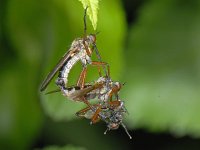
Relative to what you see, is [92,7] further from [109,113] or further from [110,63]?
[110,63]

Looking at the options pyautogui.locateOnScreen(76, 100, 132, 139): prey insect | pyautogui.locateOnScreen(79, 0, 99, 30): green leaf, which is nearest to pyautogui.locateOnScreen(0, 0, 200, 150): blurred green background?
pyautogui.locateOnScreen(76, 100, 132, 139): prey insect

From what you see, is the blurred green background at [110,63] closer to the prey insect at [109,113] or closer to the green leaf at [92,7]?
the prey insect at [109,113]

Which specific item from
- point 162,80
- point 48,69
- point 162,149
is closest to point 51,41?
point 48,69

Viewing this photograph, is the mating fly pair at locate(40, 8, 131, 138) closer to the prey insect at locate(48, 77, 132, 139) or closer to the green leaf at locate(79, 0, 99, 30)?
the prey insect at locate(48, 77, 132, 139)

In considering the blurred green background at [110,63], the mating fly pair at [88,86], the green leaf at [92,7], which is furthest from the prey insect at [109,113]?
the green leaf at [92,7]

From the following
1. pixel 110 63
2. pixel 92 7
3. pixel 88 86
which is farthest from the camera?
pixel 110 63

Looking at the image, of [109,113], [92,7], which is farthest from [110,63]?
[92,7]
